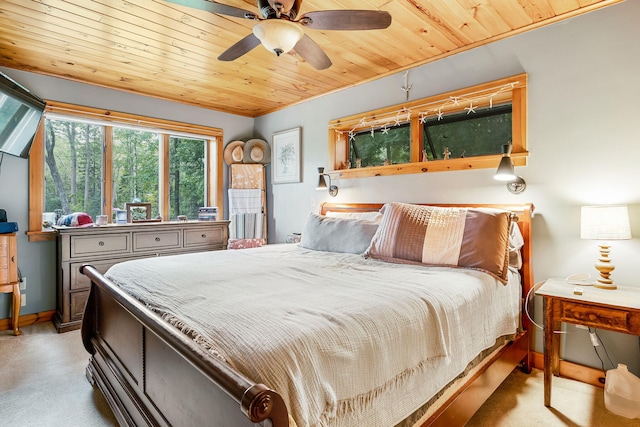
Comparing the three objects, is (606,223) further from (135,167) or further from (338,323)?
(135,167)

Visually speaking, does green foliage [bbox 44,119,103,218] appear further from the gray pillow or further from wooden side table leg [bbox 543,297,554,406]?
wooden side table leg [bbox 543,297,554,406]

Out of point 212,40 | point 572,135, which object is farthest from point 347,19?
point 572,135

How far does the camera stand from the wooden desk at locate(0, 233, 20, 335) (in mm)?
2781

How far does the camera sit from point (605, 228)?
187cm

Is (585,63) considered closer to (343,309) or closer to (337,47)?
(337,47)

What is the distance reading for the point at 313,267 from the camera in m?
2.04

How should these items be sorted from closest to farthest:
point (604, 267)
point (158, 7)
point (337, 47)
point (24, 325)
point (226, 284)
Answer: point (226, 284) < point (604, 267) < point (158, 7) < point (337, 47) < point (24, 325)

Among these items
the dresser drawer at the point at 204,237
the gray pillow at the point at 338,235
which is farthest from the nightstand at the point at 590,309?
the dresser drawer at the point at 204,237

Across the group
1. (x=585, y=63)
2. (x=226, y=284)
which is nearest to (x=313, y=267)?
(x=226, y=284)

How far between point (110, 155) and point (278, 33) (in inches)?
118

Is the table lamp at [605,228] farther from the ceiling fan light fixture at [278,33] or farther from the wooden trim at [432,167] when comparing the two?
the ceiling fan light fixture at [278,33]

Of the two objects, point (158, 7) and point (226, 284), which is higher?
point (158, 7)

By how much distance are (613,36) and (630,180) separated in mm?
905

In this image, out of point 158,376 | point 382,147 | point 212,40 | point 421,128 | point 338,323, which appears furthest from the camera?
point 382,147
